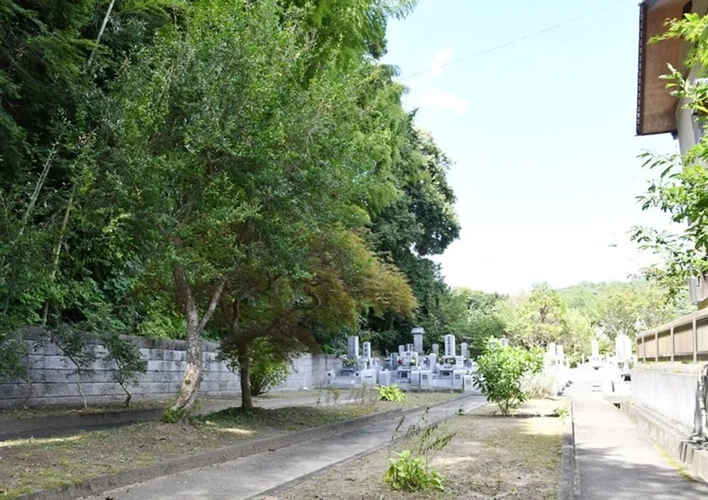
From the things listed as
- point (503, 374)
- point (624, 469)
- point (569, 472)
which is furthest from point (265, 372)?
point (624, 469)

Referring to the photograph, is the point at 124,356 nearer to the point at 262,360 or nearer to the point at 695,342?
the point at 262,360

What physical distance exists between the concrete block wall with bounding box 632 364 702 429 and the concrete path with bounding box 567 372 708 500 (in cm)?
60

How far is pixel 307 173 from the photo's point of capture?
1056cm

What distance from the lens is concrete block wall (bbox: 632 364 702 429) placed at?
8.50 meters

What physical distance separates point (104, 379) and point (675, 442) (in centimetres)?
1151

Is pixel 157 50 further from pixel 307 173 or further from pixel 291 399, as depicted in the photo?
pixel 291 399

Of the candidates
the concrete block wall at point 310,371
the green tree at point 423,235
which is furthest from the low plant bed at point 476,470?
the green tree at point 423,235

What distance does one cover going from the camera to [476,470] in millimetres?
7832

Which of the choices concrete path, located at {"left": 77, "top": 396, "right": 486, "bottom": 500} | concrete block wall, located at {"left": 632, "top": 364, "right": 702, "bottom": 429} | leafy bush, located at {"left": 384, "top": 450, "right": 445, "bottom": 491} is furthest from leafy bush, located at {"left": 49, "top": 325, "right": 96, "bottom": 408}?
concrete block wall, located at {"left": 632, "top": 364, "right": 702, "bottom": 429}

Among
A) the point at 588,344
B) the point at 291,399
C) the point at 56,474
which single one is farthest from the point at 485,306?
the point at 56,474

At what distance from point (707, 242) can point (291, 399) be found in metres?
16.0

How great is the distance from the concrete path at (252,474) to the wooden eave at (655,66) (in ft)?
30.9

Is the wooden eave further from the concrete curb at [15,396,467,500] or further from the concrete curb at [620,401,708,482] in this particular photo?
the concrete curb at [15,396,467,500]

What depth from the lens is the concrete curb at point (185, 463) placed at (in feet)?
20.7
